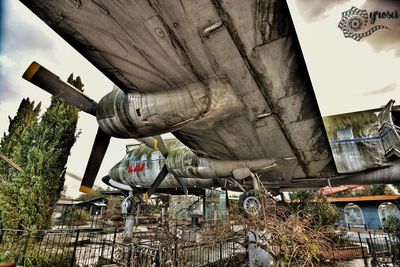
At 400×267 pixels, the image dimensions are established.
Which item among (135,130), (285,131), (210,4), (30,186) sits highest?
(210,4)

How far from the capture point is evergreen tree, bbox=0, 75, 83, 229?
984cm

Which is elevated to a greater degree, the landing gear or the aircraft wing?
the aircraft wing

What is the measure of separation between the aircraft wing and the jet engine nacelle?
20 centimetres

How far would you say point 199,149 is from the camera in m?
8.91

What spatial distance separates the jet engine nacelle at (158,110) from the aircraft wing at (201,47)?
205 mm

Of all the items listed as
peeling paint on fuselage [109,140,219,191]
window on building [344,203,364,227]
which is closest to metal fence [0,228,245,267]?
peeling paint on fuselage [109,140,219,191]

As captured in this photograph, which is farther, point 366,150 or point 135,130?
point 366,150

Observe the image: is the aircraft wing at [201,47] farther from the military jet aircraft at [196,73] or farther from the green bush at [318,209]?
the green bush at [318,209]

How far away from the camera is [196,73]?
14.2 feet

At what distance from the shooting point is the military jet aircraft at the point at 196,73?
3041mm

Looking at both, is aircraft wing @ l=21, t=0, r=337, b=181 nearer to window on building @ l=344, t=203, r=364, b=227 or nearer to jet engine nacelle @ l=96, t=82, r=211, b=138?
jet engine nacelle @ l=96, t=82, r=211, b=138

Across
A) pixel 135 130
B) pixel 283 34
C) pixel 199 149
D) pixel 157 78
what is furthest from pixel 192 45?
pixel 199 149

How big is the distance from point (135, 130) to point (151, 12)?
8.64 feet

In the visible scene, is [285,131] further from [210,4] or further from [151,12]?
[151,12]
